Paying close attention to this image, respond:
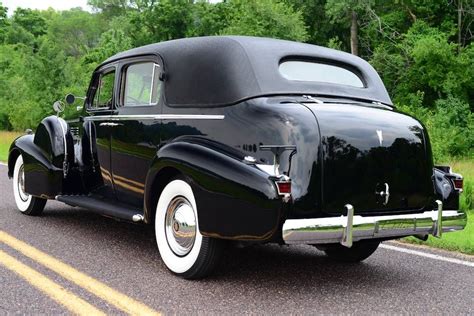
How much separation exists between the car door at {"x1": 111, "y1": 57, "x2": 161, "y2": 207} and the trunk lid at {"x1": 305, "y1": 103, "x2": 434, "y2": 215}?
59.6 inches

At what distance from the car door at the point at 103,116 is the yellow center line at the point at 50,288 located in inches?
47.3

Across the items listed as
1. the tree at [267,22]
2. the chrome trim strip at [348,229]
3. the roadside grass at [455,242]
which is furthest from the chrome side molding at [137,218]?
the tree at [267,22]

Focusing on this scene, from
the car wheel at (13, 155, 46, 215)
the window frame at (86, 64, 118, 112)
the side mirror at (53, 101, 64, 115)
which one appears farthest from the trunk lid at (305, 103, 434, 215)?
the car wheel at (13, 155, 46, 215)

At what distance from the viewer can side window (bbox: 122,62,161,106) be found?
5125mm

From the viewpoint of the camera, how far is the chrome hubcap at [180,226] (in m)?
4.31

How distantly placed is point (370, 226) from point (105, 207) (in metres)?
2.41

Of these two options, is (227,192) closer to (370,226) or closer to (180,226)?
(180,226)

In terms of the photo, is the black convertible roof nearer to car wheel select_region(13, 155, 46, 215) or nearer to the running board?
the running board

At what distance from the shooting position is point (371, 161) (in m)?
4.08

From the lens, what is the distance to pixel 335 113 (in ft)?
13.5

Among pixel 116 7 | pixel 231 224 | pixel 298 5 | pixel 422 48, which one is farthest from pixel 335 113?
pixel 116 7

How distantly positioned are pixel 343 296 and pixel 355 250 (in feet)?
3.42

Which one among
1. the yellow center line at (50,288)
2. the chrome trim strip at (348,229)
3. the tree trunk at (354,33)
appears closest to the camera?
the yellow center line at (50,288)

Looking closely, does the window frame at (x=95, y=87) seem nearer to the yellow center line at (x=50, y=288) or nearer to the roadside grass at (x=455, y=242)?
the yellow center line at (x=50, y=288)
